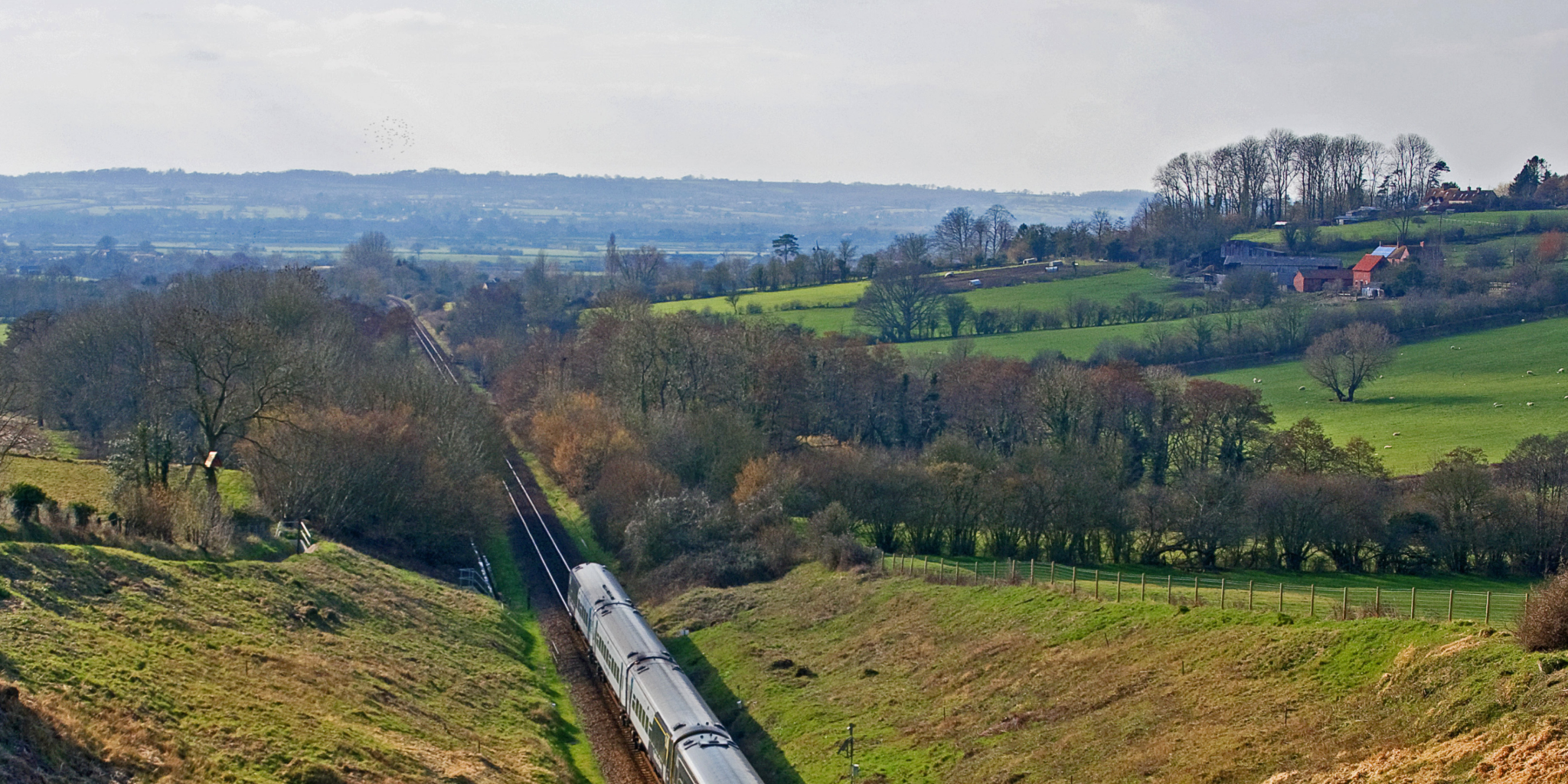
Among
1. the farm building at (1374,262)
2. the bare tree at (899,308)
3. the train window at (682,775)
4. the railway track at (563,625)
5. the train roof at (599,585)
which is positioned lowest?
the railway track at (563,625)

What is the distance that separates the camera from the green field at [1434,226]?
119m

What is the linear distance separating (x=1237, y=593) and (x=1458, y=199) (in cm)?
12917

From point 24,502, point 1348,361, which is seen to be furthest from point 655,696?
point 1348,361

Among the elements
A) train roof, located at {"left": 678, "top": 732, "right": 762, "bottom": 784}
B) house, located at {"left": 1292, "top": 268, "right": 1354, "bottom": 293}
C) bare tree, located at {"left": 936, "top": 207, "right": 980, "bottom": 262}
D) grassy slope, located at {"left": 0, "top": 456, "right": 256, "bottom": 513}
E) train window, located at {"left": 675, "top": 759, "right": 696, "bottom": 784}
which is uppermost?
bare tree, located at {"left": 936, "top": 207, "right": 980, "bottom": 262}

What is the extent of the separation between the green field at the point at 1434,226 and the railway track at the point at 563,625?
89233 millimetres

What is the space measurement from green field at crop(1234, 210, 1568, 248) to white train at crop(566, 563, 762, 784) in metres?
104

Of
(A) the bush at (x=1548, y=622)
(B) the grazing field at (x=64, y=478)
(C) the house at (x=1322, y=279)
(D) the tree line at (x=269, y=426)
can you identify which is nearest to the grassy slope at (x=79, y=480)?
(B) the grazing field at (x=64, y=478)

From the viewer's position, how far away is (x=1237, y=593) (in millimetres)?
32625

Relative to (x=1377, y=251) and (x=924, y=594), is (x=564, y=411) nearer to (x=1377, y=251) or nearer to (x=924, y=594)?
(x=924, y=594)

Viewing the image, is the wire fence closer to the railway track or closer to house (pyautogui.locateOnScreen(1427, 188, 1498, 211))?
the railway track

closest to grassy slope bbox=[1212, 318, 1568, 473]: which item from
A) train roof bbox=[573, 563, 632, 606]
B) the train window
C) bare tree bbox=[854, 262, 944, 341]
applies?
bare tree bbox=[854, 262, 944, 341]

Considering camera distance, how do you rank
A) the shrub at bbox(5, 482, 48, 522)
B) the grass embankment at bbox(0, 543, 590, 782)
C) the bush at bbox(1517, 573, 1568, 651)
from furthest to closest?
the shrub at bbox(5, 482, 48, 522) < the grass embankment at bbox(0, 543, 590, 782) < the bush at bbox(1517, 573, 1568, 651)

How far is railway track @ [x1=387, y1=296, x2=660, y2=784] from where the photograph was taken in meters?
28.9

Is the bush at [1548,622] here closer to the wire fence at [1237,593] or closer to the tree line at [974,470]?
the wire fence at [1237,593]
